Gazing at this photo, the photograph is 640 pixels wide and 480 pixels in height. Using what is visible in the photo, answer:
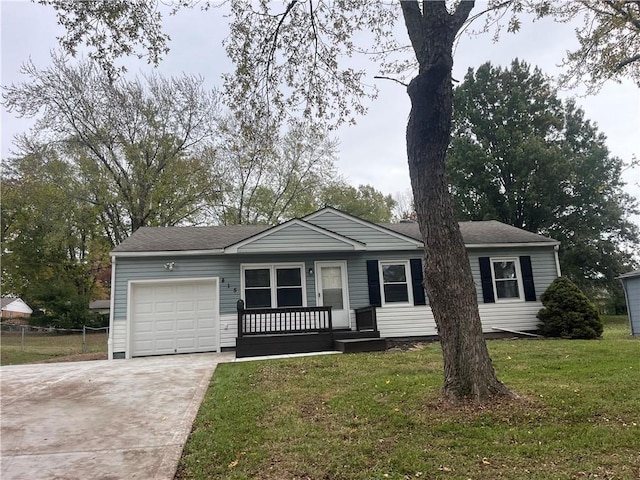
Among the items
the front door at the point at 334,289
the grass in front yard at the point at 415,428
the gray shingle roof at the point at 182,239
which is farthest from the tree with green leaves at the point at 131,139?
the grass in front yard at the point at 415,428

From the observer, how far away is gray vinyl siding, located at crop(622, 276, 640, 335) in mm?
15400

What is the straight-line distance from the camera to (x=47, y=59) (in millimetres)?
20562

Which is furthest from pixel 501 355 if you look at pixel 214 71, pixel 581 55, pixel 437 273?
pixel 581 55

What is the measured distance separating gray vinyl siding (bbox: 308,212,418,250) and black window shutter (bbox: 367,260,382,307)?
1.63ft

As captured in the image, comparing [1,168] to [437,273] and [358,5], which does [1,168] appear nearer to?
[358,5]

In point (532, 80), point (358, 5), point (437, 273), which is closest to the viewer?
point (437, 273)

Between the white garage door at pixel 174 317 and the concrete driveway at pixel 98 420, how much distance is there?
97.3 inches

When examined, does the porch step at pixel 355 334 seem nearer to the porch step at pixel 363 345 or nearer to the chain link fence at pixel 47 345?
the porch step at pixel 363 345

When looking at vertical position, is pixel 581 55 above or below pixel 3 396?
above

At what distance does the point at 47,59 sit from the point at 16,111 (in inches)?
119

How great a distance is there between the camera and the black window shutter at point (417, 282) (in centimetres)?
1246

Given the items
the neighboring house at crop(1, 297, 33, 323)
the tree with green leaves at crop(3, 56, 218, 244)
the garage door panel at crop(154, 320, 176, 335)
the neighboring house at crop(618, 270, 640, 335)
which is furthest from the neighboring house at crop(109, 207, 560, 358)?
the neighboring house at crop(1, 297, 33, 323)

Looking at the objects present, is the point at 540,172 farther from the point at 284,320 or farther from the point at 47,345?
the point at 47,345

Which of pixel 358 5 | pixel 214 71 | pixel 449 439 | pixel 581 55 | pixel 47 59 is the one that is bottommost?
pixel 449 439
